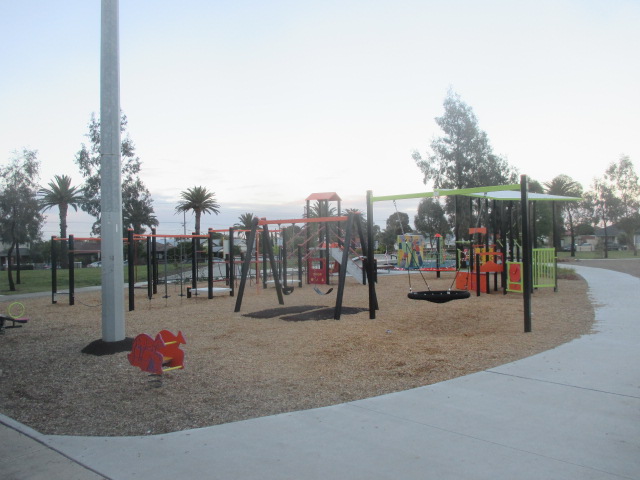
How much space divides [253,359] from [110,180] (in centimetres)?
337

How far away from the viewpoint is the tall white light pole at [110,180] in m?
7.47

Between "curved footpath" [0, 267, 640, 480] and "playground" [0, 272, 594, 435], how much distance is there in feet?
1.23

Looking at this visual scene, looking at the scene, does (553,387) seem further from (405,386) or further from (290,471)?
(290,471)

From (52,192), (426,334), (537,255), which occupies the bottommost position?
(426,334)

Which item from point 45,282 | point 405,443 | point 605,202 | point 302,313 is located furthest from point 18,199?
point 605,202

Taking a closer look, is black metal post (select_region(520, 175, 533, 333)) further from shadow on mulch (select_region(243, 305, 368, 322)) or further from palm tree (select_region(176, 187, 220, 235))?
palm tree (select_region(176, 187, 220, 235))

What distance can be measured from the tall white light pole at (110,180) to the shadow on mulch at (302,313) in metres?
3.94

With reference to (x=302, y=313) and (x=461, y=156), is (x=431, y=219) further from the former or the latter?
(x=302, y=313)

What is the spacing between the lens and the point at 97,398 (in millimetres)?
5242

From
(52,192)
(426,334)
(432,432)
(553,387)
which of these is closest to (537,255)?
(426,334)

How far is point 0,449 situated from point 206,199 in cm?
4235

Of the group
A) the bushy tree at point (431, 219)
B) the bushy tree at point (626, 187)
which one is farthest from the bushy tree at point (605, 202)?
the bushy tree at point (431, 219)

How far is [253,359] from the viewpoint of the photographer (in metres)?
6.91

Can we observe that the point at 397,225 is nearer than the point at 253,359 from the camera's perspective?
No
